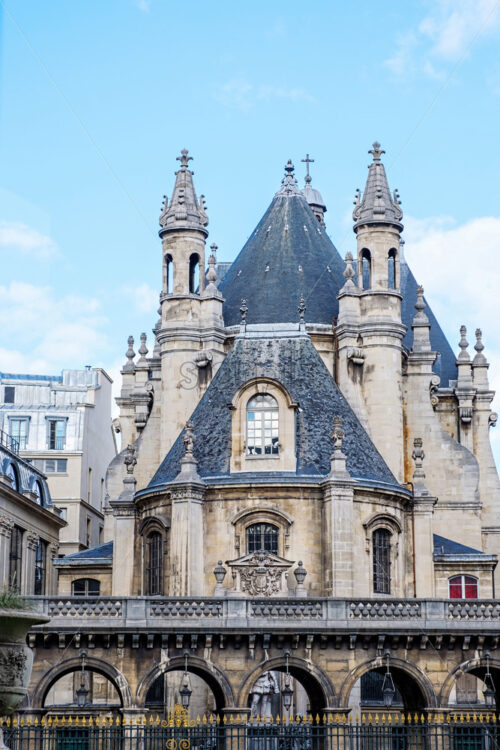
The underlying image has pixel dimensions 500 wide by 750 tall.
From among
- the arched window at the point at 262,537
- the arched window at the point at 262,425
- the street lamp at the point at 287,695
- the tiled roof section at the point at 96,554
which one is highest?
the arched window at the point at 262,425

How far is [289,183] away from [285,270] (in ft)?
20.7

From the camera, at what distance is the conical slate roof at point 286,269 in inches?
2440

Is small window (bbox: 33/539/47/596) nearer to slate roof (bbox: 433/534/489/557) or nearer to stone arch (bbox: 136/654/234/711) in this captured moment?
slate roof (bbox: 433/534/489/557)

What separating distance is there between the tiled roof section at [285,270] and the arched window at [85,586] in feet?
42.6

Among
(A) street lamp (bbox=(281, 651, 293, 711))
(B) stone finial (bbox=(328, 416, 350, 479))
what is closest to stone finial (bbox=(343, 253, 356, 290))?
(B) stone finial (bbox=(328, 416, 350, 479))

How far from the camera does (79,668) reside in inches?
1741

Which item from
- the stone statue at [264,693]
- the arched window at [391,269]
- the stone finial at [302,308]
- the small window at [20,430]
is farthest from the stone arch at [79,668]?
the small window at [20,430]

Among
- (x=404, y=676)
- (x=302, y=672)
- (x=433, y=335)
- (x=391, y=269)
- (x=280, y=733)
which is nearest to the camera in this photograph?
(x=280, y=733)

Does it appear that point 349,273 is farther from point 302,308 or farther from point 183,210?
point 183,210

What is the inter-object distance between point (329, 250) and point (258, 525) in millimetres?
18483

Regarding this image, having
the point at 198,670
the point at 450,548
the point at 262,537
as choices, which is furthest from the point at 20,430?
the point at 198,670

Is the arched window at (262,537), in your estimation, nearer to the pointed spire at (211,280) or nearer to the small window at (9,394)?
the pointed spire at (211,280)

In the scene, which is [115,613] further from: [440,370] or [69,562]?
[440,370]

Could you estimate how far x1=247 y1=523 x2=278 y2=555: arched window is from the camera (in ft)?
170
